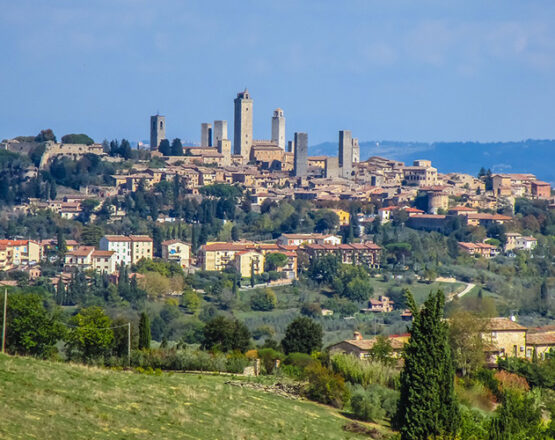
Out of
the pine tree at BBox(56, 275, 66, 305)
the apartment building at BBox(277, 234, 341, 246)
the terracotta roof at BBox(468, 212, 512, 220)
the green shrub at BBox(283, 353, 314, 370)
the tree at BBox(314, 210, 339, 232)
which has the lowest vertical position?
the pine tree at BBox(56, 275, 66, 305)

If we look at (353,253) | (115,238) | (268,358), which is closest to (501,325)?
(268,358)

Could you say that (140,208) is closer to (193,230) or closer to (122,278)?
(193,230)

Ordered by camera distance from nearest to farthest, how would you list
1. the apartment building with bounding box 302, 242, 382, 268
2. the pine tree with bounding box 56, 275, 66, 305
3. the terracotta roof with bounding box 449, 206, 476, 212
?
the pine tree with bounding box 56, 275, 66, 305 < the apartment building with bounding box 302, 242, 382, 268 < the terracotta roof with bounding box 449, 206, 476, 212

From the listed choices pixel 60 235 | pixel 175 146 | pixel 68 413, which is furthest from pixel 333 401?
pixel 175 146

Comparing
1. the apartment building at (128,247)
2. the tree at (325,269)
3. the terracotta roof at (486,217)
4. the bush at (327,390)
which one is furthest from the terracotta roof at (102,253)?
the bush at (327,390)

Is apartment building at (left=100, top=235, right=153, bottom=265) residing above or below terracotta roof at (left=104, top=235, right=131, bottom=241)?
below

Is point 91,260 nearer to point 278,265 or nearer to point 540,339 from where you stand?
point 278,265

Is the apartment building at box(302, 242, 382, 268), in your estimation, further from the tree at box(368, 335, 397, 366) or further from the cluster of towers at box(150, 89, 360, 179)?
the tree at box(368, 335, 397, 366)

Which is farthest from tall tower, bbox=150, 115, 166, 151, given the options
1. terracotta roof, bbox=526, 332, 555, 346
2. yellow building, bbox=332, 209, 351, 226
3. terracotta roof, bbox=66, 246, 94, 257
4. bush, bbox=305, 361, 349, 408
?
bush, bbox=305, 361, 349, 408
